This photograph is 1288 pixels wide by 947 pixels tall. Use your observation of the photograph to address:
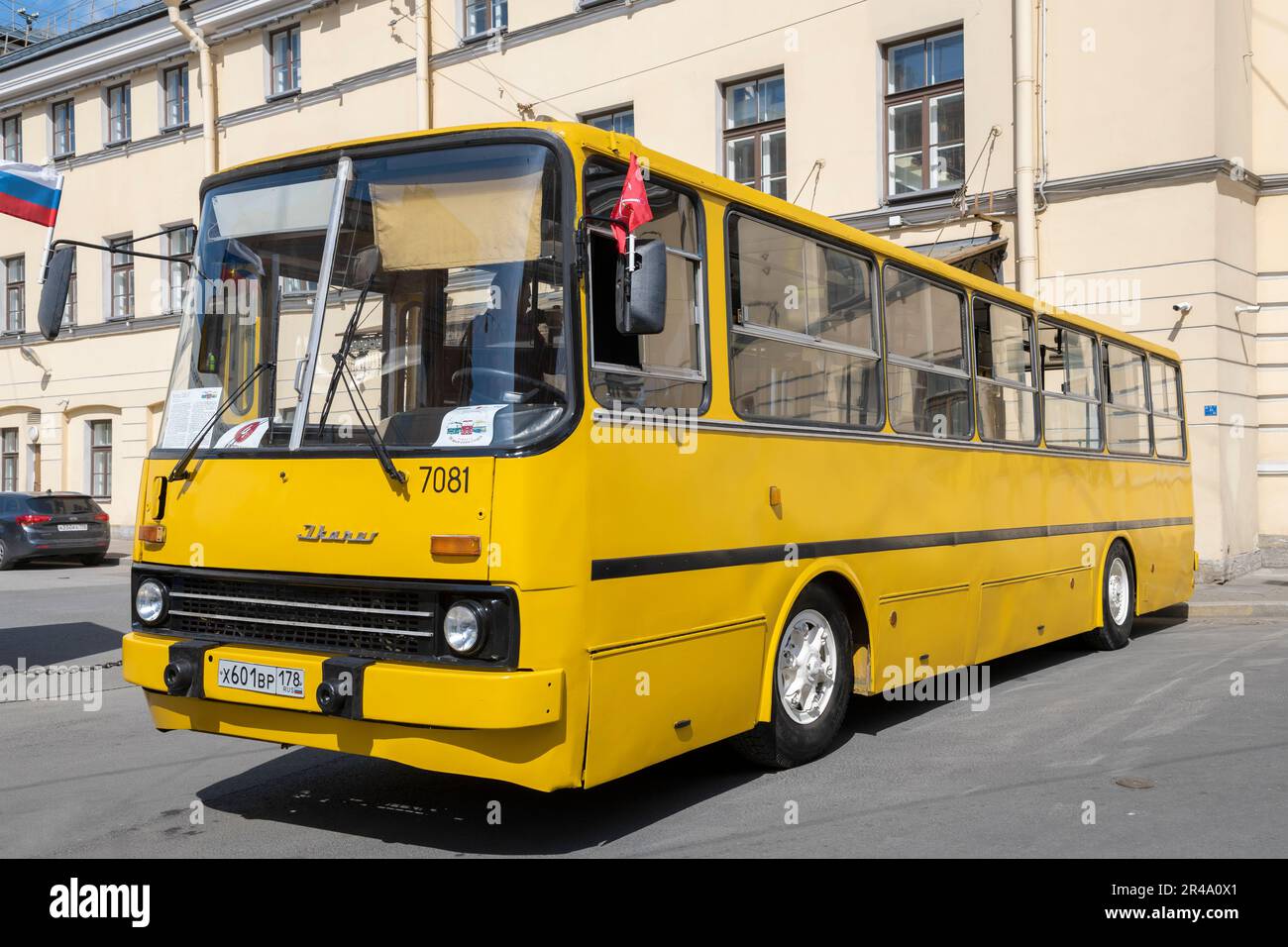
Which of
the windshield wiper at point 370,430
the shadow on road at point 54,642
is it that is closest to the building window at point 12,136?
the shadow on road at point 54,642

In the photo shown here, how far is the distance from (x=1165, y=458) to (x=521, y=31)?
13.5 m

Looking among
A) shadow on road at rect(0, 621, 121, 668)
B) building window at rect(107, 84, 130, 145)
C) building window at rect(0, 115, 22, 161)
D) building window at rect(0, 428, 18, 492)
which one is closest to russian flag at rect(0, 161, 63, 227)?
shadow on road at rect(0, 621, 121, 668)

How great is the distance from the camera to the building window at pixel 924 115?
57.2 feet

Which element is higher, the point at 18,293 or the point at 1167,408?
the point at 18,293

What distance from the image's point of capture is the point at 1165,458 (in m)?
12.6

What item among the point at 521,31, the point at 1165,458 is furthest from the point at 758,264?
the point at 521,31

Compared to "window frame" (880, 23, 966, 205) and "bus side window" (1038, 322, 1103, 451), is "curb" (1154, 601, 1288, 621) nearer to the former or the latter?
"bus side window" (1038, 322, 1103, 451)

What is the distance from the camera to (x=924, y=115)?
17.7 meters

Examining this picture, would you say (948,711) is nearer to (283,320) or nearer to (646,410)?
(646,410)

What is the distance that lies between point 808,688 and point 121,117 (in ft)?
88.3

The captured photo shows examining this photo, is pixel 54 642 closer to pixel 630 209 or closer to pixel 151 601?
pixel 151 601

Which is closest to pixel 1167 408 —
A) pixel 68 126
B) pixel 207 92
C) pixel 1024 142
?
pixel 1024 142

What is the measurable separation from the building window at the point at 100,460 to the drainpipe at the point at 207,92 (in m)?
6.62

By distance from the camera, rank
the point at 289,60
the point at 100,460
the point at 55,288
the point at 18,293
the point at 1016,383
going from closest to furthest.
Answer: the point at 55,288, the point at 1016,383, the point at 289,60, the point at 100,460, the point at 18,293
